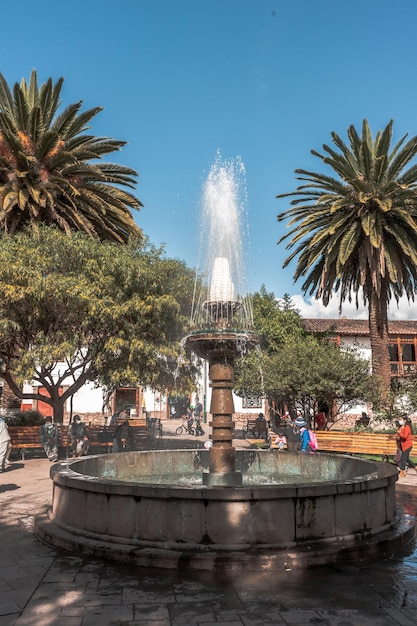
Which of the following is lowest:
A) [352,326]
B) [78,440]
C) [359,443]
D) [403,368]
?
[359,443]

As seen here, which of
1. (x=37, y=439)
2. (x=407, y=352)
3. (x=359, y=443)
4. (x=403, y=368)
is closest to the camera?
(x=359, y=443)

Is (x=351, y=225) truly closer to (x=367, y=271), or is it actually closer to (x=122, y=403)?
(x=367, y=271)

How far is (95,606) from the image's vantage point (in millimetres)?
4379

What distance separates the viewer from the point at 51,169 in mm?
19859

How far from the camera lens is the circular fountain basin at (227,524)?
5473 mm

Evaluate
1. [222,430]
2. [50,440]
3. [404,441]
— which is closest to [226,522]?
[222,430]

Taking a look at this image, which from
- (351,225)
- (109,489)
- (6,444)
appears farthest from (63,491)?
(351,225)

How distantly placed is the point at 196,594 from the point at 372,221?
63.9 ft

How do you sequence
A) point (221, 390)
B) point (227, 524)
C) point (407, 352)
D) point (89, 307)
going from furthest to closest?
1. point (407, 352)
2. point (89, 307)
3. point (221, 390)
4. point (227, 524)

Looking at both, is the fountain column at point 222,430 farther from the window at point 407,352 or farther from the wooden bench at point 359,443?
the window at point 407,352

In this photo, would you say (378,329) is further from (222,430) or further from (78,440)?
(222,430)

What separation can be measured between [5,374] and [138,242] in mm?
6401

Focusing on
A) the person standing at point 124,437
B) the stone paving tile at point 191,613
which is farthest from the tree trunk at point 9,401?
the stone paving tile at point 191,613

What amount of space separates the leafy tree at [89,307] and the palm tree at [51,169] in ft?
8.54
